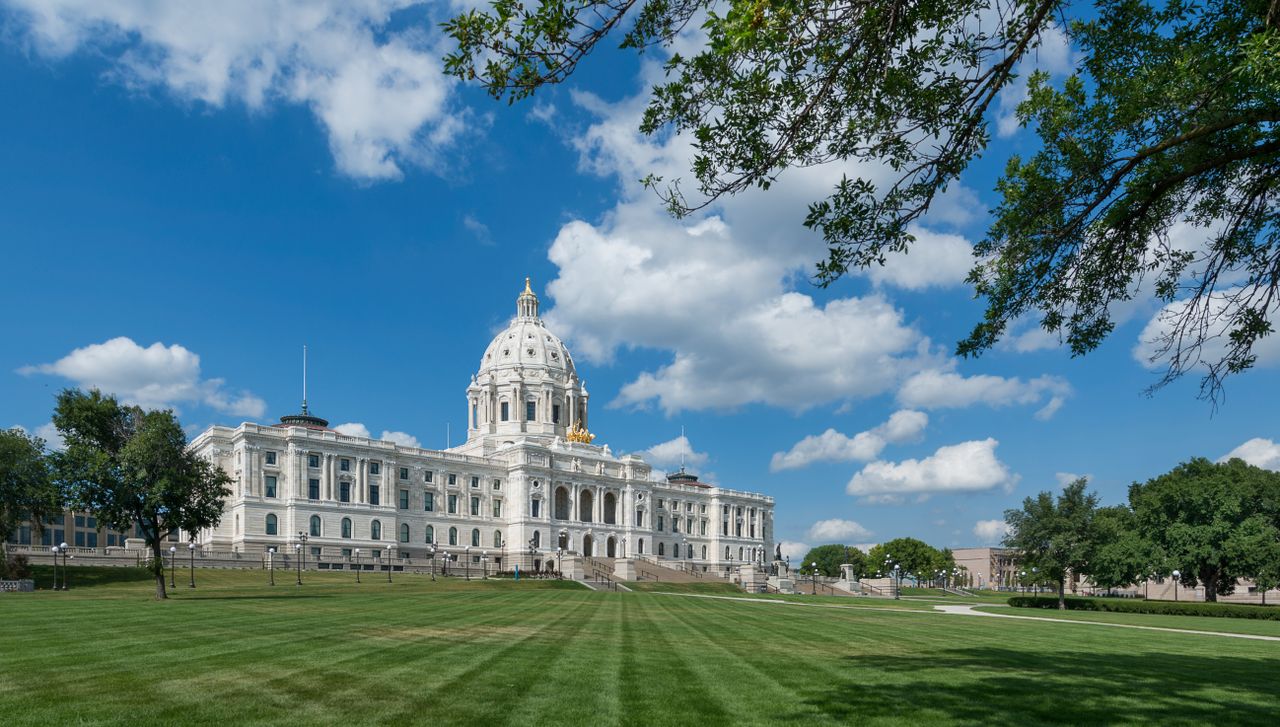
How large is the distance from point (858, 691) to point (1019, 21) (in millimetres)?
9668

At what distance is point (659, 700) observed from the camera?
12.8 m

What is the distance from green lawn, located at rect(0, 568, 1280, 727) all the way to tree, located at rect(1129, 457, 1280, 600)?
59.8 m

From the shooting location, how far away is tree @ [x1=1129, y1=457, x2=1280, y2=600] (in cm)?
7869

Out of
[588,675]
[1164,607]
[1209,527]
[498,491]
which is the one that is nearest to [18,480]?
[498,491]

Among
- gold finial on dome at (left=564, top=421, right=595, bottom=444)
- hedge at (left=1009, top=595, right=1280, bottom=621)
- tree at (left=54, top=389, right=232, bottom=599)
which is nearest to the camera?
tree at (left=54, top=389, right=232, bottom=599)

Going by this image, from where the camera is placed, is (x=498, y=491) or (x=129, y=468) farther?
(x=498, y=491)

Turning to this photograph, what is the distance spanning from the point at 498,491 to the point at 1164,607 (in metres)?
85.0

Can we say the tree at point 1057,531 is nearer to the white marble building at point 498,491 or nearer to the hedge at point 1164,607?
the hedge at point 1164,607

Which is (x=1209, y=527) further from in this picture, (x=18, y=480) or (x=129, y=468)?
(x=18, y=480)

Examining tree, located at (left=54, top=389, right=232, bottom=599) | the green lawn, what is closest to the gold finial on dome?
tree, located at (left=54, top=389, right=232, bottom=599)

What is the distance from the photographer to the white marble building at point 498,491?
10256cm

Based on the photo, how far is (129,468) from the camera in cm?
4566

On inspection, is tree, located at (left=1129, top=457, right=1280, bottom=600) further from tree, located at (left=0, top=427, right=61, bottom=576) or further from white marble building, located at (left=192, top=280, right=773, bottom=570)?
tree, located at (left=0, top=427, right=61, bottom=576)

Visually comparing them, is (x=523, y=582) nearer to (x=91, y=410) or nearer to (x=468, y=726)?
(x=91, y=410)
